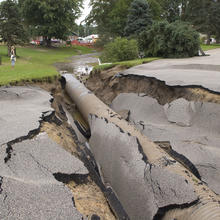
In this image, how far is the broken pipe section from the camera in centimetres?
235

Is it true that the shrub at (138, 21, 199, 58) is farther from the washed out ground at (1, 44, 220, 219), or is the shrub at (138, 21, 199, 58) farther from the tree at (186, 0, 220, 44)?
the tree at (186, 0, 220, 44)

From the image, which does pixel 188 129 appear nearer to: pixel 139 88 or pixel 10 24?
pixel 139 88

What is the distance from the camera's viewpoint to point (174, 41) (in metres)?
10.7

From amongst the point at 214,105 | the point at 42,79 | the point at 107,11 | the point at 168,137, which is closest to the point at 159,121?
the point at 168,137

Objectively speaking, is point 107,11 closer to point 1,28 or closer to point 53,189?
point 1,28

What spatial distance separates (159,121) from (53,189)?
3.41 metres

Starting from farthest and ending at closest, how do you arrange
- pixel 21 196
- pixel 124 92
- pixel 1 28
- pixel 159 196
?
pixel 1 28, pixel 124 92, pixel 159 196, pixel 21 196

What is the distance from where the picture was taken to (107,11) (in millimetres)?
31578

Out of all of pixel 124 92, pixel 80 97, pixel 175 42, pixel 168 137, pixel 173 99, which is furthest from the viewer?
pixel 175 42

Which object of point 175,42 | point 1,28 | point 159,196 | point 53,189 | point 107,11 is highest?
point 107,11

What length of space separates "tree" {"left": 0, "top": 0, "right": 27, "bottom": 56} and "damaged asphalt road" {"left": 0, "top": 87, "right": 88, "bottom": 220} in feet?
57.1

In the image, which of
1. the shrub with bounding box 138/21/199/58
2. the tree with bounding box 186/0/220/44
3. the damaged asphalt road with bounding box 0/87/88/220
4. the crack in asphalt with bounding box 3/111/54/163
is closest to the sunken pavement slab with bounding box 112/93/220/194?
the damaged asphalt road with bounding box 0/87/88/220

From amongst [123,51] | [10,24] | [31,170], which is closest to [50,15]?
[10,24]

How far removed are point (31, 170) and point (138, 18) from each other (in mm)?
22874
